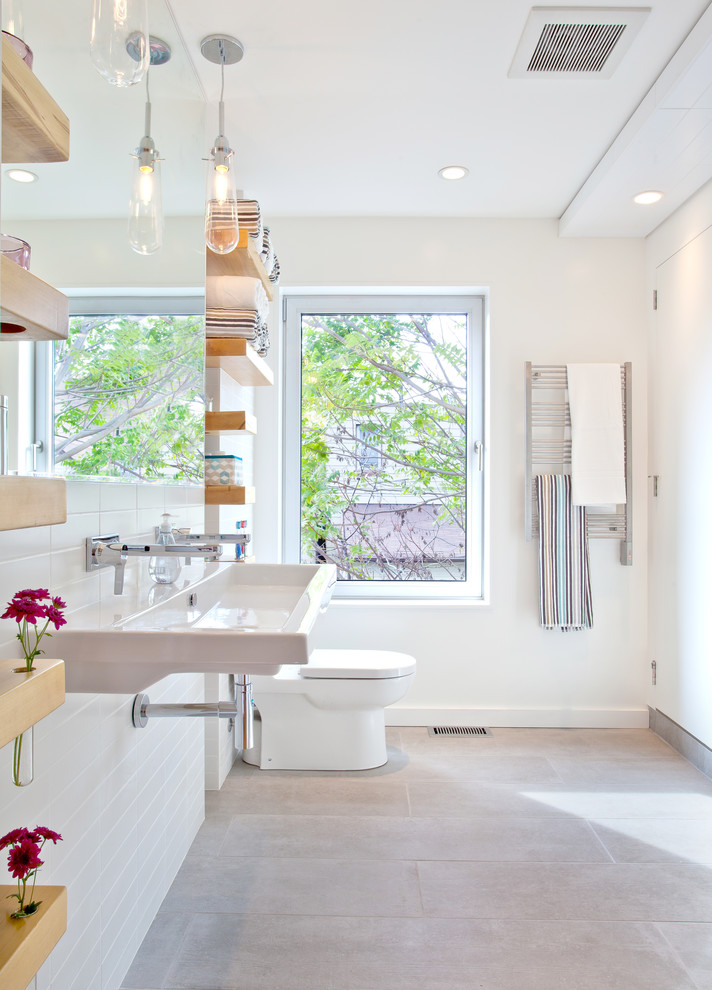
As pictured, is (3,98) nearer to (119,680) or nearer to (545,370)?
(119,680)

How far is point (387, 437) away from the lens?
11.7 feet

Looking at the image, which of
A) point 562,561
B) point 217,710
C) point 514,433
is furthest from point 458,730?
point 217,710

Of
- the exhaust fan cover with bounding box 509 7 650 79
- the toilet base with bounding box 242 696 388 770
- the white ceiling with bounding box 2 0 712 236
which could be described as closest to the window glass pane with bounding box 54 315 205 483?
the white ceiling with bounding box 2 0 712 236

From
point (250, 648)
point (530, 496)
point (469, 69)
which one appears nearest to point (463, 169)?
point (469, 69)

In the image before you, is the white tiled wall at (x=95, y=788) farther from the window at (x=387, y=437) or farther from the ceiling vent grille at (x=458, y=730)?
the window at (x=387, y=437)

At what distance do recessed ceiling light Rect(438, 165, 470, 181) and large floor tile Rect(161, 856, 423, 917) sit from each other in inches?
99.1

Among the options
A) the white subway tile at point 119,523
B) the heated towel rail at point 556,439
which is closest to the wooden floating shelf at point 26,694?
the white subway tile at point 119,523

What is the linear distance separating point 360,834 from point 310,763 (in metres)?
0.56

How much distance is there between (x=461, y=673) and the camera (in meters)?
3.38

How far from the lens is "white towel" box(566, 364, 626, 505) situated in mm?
3234

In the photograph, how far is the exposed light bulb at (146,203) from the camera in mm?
1554

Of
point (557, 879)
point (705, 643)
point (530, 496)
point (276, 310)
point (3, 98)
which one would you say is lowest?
point (557, 879)

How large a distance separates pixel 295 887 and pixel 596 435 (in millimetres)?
2265

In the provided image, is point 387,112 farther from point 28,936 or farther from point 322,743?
point 28,936
